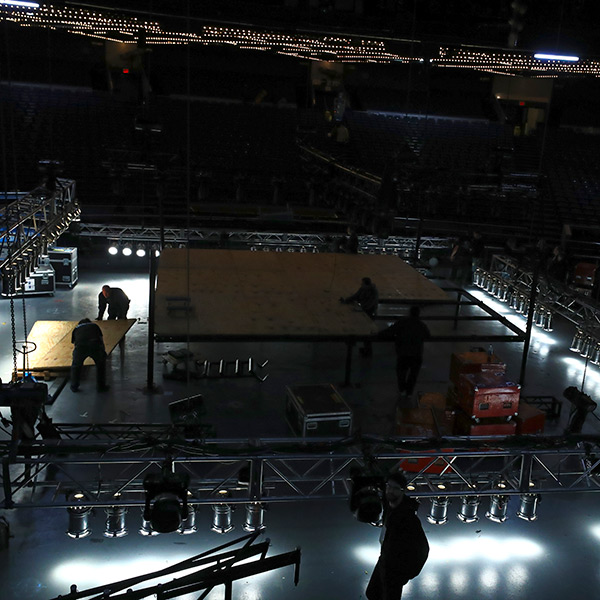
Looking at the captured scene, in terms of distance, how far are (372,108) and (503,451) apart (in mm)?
24612

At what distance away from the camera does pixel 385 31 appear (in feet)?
60.8

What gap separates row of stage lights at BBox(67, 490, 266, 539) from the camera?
4988 millimetres

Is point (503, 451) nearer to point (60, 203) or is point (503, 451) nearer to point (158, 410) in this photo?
point (158, 410)

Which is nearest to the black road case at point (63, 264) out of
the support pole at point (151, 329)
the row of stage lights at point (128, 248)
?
the row of stage lights at point (128, 248)

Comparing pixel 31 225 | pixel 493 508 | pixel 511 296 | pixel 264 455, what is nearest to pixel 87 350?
pixel 31 225

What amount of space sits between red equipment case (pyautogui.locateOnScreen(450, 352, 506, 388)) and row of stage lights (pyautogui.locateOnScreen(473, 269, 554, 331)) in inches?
190

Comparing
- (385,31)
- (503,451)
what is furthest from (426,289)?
(385,31)

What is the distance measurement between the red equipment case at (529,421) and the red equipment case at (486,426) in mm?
68

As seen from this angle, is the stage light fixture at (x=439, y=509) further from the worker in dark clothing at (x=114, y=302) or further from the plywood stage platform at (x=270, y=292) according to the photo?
the worker in dark clothing at (x=114, y=302)

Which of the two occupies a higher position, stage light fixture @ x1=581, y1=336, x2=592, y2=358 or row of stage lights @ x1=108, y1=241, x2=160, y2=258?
row of stage lights @ x1=108, y1=241, x2=160, y2=258

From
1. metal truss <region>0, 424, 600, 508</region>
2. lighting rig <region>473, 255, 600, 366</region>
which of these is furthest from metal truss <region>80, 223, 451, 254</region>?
metal truss <region>0, 424, 600, 508</region>

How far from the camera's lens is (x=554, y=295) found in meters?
12.5

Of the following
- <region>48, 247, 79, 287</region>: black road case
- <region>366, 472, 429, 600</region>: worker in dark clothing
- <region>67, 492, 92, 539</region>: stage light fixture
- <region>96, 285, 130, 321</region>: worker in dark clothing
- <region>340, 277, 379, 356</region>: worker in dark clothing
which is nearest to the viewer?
<region>366, 472, 429, 600</region>: worker in dark clothing

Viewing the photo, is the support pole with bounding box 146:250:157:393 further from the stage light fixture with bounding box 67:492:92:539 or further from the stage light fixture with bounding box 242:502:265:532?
the stage light fixture with bounding box 242:502:265:532
